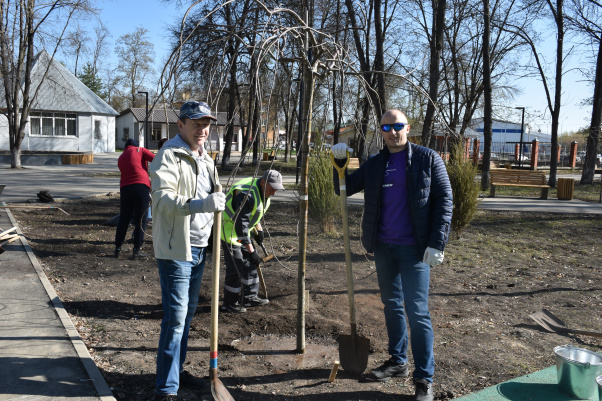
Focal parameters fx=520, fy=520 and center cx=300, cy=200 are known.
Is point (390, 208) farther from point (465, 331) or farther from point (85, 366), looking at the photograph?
point (85, 366)

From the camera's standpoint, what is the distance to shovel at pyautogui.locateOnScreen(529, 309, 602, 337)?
4629 mm

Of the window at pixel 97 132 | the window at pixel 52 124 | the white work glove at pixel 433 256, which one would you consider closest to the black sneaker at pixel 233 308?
the white work glove at pixel 433 256

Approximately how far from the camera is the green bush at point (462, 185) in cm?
841

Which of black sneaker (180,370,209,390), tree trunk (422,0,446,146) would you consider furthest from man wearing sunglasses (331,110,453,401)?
tree trunk (422,0,446,146)

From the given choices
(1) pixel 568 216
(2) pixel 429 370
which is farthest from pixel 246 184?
(1) pixel 568 216

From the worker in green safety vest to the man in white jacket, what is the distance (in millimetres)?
1350

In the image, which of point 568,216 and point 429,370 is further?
point 568,216

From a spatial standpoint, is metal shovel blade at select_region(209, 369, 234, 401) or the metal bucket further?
the metal bucket

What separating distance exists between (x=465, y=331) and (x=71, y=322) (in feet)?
11.4

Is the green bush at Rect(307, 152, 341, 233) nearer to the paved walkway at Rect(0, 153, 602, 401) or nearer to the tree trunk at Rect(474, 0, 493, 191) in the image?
the paved walkway at Rect(0, 153, 602, 401)

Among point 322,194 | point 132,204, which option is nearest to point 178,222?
point 132,204

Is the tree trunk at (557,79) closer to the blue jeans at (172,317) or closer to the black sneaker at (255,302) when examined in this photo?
the black sneaker at (255,302)

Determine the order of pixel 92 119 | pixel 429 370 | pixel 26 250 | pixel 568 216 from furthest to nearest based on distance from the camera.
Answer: pixel 92 119, pixel 568 216, pixel 26 250, pixel 429 370

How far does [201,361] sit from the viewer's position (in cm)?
400
